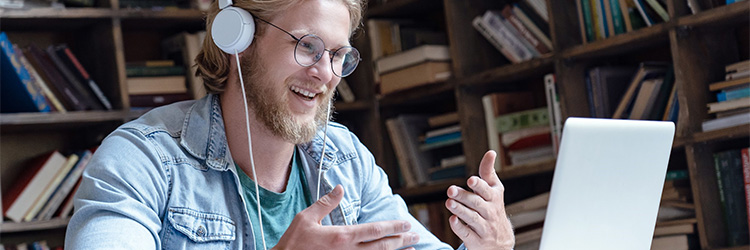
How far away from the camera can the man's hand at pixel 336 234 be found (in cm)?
118

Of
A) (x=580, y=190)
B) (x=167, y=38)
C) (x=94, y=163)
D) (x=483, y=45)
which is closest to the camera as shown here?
(x=580, y=190)

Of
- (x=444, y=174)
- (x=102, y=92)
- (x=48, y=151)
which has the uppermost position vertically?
(x=102, y=92)

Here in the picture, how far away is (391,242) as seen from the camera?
1205 millimetres

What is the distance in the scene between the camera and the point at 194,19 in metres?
3.06

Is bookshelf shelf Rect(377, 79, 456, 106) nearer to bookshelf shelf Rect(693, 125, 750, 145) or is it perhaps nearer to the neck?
bookshelf shelf Rect(693, 125, 750, 145)

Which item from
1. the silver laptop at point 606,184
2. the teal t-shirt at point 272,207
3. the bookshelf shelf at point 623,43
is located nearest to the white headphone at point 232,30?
the teal t-shirt at point 272,207

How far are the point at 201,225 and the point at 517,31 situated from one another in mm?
1567

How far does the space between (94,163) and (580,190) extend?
2.64 ft

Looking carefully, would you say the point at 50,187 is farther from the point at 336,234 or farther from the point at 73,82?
the point at 336,234

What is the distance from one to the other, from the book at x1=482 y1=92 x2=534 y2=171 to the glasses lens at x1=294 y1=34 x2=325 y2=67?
1.27 m

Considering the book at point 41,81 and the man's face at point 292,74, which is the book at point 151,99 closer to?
the book at point 41,81

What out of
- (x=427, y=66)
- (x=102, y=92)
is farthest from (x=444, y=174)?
(x=102, y=92)

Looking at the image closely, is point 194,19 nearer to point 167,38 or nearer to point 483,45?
point 167,38

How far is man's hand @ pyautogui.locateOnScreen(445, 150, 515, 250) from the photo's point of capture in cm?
132
